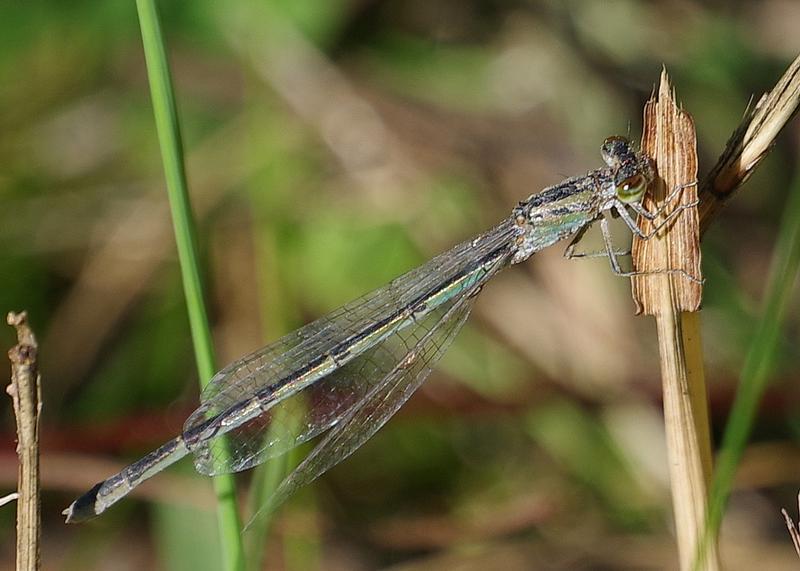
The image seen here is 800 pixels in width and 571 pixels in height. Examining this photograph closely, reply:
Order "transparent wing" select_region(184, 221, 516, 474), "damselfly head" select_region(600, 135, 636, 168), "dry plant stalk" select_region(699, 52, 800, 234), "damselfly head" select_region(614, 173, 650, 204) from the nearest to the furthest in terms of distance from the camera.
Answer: "dry plant stalk" select_region(699, 52, 800, 234)
"damselfly head" select_region(614, 173, 650, 204)
"damselfly head" select_region(600, 135, 636, 168)
"transparent wing" select_region(184, 221, 516, 474)

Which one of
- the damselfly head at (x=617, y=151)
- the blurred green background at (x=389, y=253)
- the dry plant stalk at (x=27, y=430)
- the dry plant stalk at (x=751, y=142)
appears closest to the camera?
the dry plant stalk at (x=27, y=430)

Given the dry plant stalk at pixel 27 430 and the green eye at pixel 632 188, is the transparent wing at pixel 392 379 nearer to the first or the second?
the green eye at pixel 632 188

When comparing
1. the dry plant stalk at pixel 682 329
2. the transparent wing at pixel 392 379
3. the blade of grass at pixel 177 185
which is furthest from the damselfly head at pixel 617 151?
the blade of grass at pixel 177 185

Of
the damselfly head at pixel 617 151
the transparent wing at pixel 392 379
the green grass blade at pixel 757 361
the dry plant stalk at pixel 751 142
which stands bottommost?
the green grass blade at pixel 757 361

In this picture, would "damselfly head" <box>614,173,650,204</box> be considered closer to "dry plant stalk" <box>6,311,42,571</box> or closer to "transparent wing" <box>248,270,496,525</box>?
"transparent wing" <box>248,270,496,525</box>

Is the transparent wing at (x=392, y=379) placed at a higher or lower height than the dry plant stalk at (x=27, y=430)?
higher

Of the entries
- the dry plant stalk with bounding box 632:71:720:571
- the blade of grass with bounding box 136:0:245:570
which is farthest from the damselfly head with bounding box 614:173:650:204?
the blade of grass with bounding box 136:0:245:570

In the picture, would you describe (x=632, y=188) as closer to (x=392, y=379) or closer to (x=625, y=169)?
(x=625, y=169)

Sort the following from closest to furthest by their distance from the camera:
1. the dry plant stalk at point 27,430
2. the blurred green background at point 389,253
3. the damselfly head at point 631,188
Result: the dry plant stalk at point 27,430
the damselfly head at point 631,188
the blurred green background at point 389,253
